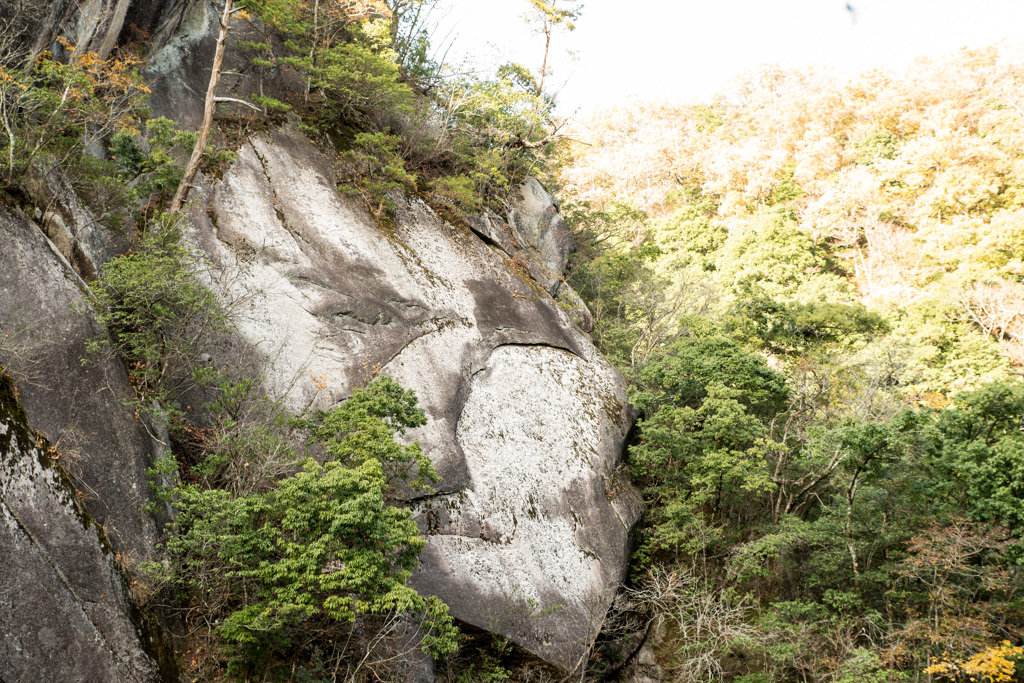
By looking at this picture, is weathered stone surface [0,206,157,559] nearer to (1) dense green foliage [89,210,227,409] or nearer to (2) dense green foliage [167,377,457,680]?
(1) dense green foliage [89,210,227,409]

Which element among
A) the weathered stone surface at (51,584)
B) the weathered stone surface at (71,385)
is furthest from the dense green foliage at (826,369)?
the weathered stone surface at (71,385)

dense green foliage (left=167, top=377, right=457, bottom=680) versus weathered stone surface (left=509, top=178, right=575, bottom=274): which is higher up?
weathered stone surface (left=509, top=178, right=575, bottom=274)

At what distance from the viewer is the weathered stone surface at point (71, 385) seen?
8398mm

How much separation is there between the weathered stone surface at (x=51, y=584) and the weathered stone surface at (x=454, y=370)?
185 inches

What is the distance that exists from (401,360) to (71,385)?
6356 millimetres

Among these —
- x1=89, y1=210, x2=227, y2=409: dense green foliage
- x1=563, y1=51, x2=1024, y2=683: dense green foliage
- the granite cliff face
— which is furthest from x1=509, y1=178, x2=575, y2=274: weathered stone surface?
x1=89, y1=210, x2=227, y2=409: dense green foliage

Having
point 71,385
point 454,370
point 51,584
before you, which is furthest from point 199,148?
point 51,584

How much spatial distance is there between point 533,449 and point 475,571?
11.9 feet

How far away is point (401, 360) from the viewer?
13922mm

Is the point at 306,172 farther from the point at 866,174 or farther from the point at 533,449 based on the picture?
the point at 866,174

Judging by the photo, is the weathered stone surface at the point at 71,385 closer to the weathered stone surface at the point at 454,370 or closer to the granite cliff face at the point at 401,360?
the granite cliff face at the point at 401,360

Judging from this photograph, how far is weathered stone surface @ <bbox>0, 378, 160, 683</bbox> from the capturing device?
6.23 m

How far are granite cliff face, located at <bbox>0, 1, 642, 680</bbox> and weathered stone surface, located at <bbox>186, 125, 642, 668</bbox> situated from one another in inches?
1.8

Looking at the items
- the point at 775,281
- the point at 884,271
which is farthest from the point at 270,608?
the point at 884,271
